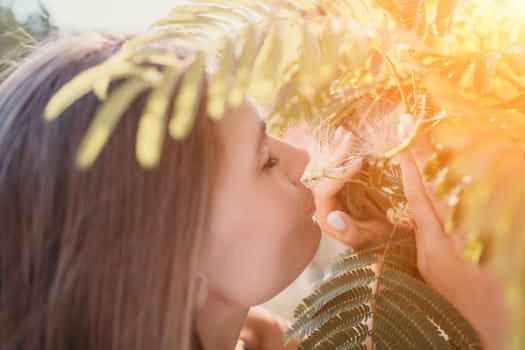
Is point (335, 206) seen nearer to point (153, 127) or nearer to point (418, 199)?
point (418, 199)

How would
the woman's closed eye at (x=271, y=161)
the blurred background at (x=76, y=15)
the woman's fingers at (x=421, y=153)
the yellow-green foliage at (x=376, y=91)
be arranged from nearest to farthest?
the yellow-green foliage at (x=376, y=91) < the woman's fingers at (x=421, y=153) < the blurred background at (x=76, y=15) < the woman's closed eye at (x=271, y=161)

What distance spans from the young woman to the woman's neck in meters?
0.13

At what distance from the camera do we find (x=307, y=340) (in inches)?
43.0

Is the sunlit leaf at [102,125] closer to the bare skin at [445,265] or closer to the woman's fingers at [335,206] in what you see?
the bare skin at [445,265]

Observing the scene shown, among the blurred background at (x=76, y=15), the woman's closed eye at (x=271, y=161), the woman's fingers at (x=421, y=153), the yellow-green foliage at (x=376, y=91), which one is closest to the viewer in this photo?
the yellow-green foliage at (x=376, y=91)

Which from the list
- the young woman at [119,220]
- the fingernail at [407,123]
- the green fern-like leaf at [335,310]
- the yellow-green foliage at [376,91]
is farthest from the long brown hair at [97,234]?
the fingernail at [407,123]

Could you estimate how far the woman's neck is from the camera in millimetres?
1241

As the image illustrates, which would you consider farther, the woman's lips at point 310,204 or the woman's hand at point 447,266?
the woman's lips at point 310,204

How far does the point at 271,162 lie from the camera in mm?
1170

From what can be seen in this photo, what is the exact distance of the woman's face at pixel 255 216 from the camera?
3.57 ft

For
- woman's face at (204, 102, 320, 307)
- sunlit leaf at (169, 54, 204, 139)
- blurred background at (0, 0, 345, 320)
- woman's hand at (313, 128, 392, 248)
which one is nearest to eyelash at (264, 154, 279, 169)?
woman's face at (204, 102, 320, 307)

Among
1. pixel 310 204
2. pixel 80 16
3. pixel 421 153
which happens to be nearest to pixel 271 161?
pixel 310 204

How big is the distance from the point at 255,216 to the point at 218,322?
11.7 inches

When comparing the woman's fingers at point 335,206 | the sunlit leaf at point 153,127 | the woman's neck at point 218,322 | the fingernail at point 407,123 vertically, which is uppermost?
the sunlit leaf at point 153,127
